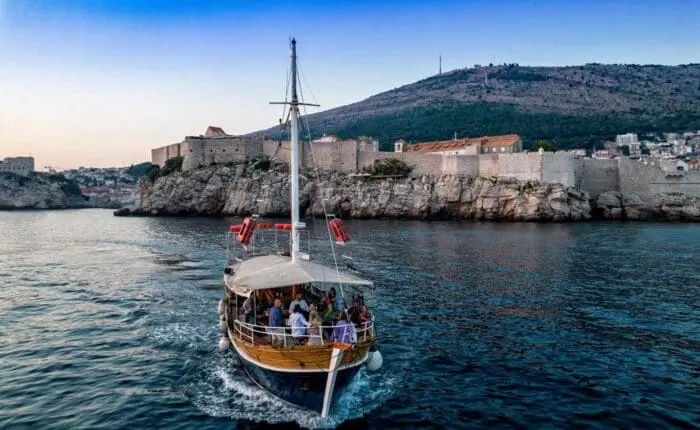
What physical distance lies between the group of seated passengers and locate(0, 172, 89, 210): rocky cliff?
121 meters

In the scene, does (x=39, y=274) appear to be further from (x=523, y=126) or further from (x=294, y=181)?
(x=523, y=126)

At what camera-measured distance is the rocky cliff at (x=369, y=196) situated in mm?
59219

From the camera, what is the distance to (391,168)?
68375 millimetres

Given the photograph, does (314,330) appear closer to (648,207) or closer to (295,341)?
(295,341)

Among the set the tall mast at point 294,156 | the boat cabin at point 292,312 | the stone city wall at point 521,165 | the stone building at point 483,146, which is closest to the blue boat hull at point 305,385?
the boat cabin at point 292,312

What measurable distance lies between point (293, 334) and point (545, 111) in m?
157

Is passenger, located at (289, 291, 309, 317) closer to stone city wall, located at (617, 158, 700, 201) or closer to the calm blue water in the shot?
the calm blue water

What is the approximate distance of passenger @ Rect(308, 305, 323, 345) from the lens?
10377 mm

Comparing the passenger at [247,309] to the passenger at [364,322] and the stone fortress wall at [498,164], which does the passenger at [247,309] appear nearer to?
the passenger at [364,322]

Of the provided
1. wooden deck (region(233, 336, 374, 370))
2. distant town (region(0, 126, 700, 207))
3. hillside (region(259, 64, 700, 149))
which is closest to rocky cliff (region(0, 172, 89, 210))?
distant town (region(0, 126, 700, 207))

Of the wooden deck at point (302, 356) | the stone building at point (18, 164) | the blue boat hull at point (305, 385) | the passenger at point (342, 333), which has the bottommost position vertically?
the blue boat hull at point (305, 385)

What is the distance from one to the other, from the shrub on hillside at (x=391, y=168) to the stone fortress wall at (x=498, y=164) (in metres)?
0.86

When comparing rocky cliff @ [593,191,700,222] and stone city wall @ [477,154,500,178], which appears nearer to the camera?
rocky cliff @ [593,191,700,222]

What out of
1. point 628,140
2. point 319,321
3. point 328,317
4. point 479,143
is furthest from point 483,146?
point 628,140
